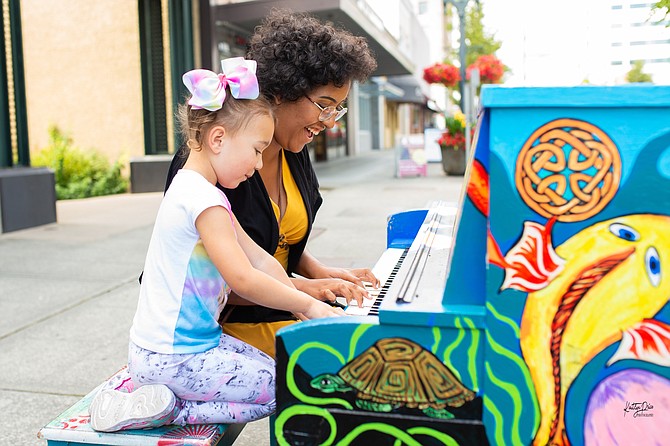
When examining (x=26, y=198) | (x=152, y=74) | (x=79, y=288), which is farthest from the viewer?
(x=152, y=74)

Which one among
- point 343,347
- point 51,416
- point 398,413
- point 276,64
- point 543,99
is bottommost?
point 51,416

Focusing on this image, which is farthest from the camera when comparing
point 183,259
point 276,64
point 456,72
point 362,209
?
point 456,72

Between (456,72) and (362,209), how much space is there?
35.8 feet

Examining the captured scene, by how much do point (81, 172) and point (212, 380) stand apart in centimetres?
1395

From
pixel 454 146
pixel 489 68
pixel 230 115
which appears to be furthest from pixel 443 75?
pixel 230 115

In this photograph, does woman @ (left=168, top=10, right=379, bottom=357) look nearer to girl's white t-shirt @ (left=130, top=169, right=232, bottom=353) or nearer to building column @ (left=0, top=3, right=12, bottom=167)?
girl's white t-shirt @ (left=130, top=169, right=232, bottom=353)

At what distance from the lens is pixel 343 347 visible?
5.17 ft

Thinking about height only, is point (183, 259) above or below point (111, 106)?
below

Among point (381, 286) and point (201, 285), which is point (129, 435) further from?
point (381, 286)

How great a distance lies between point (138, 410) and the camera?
6.10 feet

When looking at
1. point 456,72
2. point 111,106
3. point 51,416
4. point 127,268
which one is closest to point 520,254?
point 51,416

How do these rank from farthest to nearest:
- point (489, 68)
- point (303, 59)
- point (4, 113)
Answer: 1. point (489, 68)
2. point (4, 113)
3. point (303, 59)

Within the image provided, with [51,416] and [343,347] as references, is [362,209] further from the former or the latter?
[343,347]

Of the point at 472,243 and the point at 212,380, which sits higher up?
the point at 472,243
